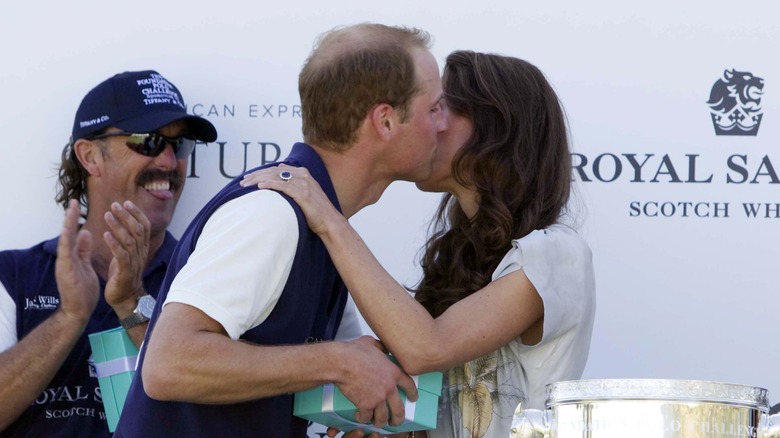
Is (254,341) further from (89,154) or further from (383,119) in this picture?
(89,154)

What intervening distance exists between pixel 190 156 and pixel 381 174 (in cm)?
83

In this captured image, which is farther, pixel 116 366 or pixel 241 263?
pixel 116 366

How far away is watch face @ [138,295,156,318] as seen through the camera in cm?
286

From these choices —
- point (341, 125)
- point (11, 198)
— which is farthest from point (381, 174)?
point (11, 198)

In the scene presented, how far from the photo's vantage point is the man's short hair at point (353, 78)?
231cm

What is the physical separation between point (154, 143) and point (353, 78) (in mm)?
961

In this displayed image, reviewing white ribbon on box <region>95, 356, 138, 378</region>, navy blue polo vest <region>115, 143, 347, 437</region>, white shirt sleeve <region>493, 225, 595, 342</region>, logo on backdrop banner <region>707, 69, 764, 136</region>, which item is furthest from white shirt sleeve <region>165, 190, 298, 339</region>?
logo on backdrop banner <region>707, 69, 764, 136</region>

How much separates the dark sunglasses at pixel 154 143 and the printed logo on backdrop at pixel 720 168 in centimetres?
102

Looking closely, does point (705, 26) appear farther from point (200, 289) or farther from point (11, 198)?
point (11, 198)

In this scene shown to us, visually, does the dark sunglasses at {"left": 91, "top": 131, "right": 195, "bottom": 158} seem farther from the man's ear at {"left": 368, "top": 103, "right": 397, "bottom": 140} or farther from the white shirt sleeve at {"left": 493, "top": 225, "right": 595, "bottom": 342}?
the white shirt sleeve at {"left": 493, "top": 225, "right": 595, "bottom": 342}

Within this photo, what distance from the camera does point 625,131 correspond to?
291 centimetres

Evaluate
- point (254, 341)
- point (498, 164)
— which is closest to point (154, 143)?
point (498, 164)

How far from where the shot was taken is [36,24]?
312cm

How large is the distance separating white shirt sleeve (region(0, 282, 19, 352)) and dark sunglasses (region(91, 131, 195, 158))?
44 cm
